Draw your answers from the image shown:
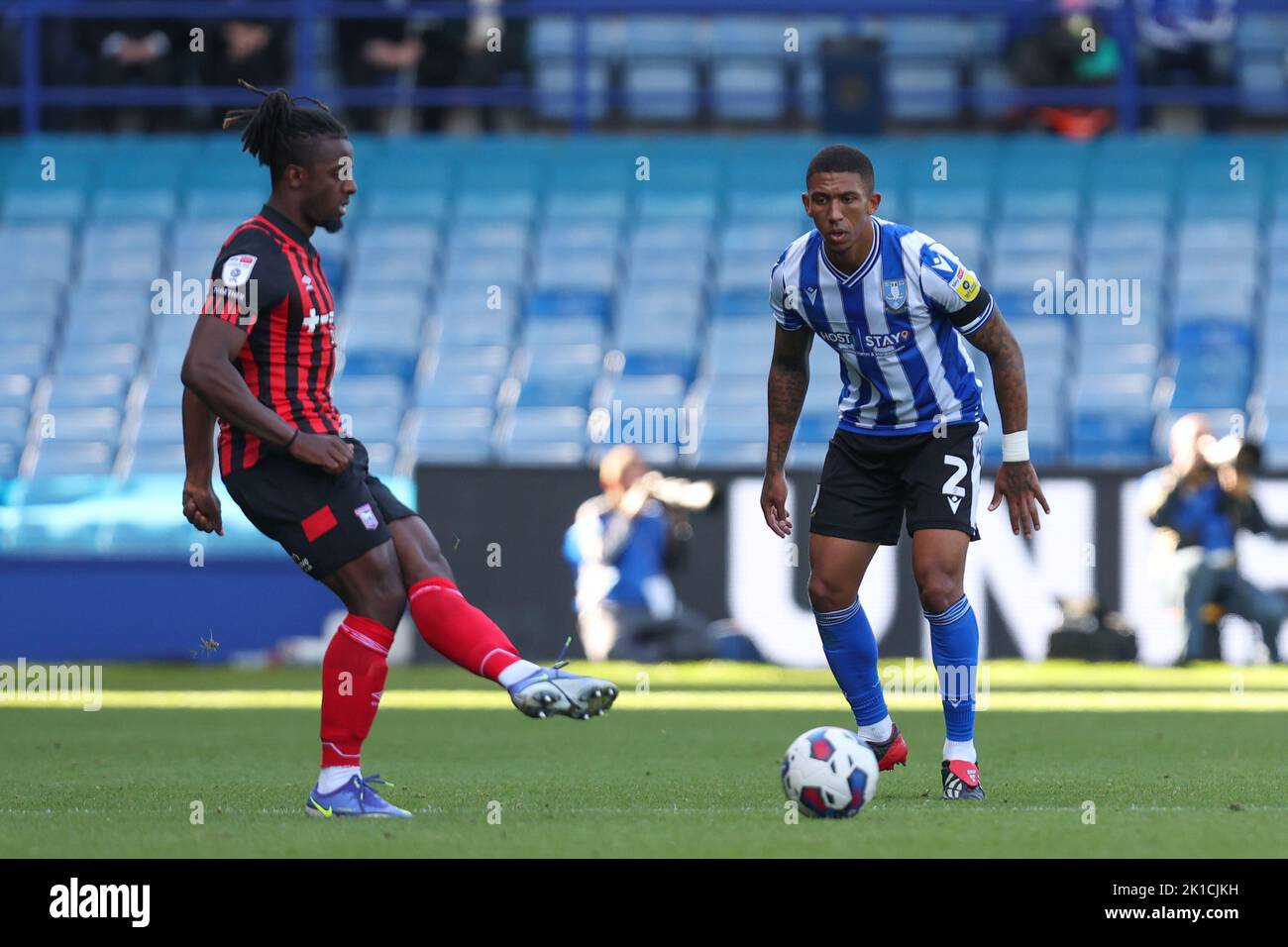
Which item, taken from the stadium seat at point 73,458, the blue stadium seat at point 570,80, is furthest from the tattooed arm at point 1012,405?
→ the blue stadium seat at point 570,80

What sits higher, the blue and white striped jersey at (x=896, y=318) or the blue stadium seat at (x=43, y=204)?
the blue stadium seat at (x=43, y=204)

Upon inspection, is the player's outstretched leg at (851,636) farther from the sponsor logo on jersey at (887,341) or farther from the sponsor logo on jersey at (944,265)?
the sponsor logo on jersey at (944,265)

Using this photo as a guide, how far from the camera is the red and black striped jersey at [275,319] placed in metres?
6.42

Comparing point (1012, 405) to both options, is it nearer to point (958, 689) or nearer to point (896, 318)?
point (896, 318)

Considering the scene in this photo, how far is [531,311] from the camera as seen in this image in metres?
18.8

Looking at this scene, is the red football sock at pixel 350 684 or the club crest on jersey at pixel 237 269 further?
the red football sock at pixel 350 684

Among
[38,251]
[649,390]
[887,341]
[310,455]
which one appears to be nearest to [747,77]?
[649,390]

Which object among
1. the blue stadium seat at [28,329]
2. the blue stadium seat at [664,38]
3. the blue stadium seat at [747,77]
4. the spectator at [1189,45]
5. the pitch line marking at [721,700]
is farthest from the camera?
the blue stadium seat at [664,38]

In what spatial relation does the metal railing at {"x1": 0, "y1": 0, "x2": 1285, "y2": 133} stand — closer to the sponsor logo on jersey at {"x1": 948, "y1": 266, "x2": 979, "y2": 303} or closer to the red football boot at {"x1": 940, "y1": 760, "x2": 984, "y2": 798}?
the sponsor logo on jersey at {"x1": 948, "y1": 266, "x2": 979, "y2": 303}

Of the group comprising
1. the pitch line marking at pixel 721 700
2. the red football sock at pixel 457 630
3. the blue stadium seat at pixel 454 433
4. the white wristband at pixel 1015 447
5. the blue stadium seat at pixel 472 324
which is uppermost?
the blue stadium seat at pixel 472 324

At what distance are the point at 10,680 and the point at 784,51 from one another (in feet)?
33.3
